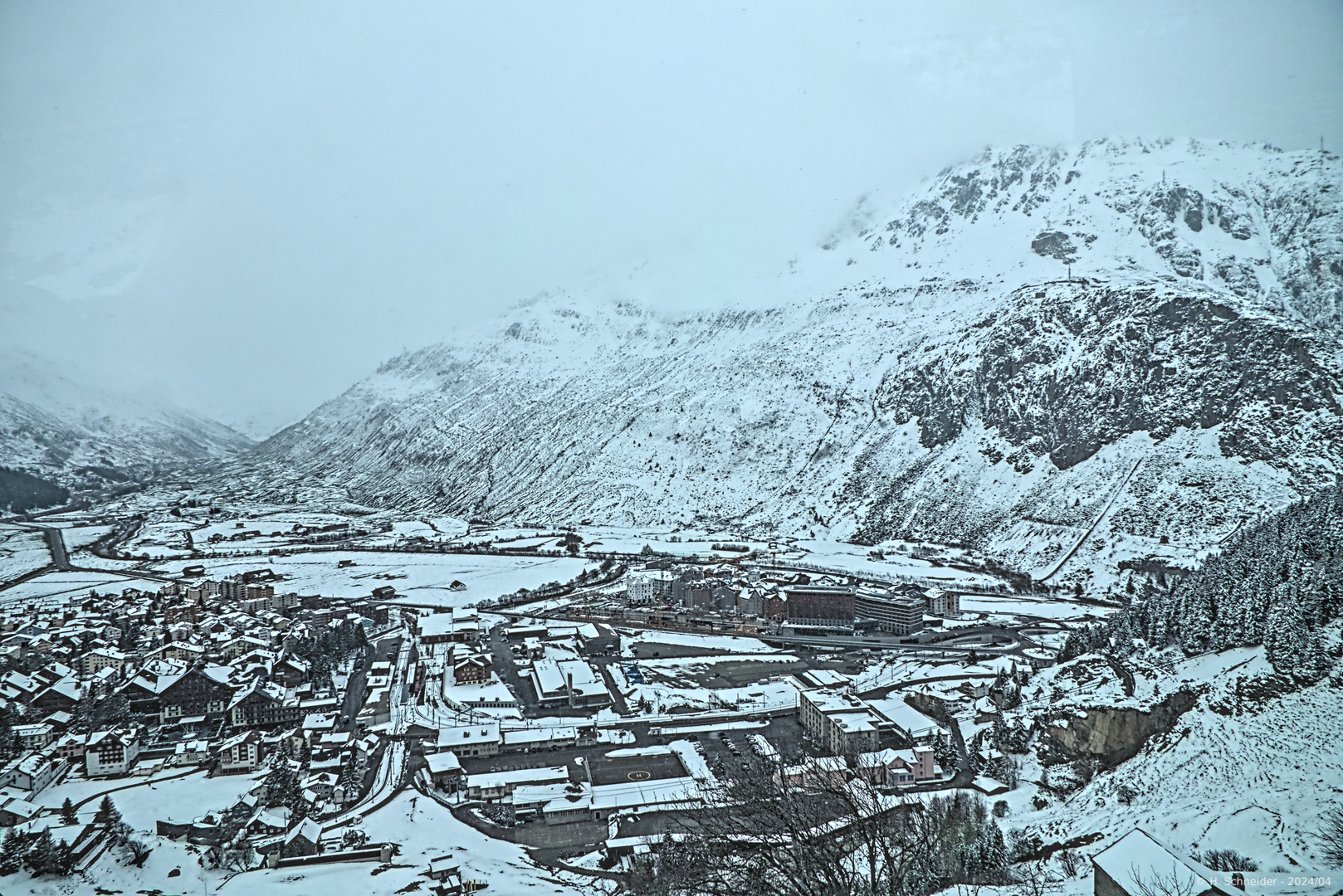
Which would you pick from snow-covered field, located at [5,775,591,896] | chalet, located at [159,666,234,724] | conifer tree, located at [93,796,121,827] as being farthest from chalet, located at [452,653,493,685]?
conifer tree, located at [93,796,121,827]

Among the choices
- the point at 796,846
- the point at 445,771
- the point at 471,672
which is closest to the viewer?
the point at 796,846

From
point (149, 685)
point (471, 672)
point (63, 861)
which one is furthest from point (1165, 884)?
point (149, 685)

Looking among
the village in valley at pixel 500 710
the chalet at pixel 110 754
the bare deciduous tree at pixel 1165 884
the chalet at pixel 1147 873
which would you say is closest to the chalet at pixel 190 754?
the village in valley at pixel 500 710

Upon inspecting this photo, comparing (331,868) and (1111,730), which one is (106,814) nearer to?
(331,868)

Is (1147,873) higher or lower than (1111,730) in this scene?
higher

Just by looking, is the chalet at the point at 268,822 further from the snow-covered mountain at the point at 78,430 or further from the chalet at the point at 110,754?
the snow-covered mountain at the point at 78,430

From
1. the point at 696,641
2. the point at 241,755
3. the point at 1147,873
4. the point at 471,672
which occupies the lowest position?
the point at 696,641
